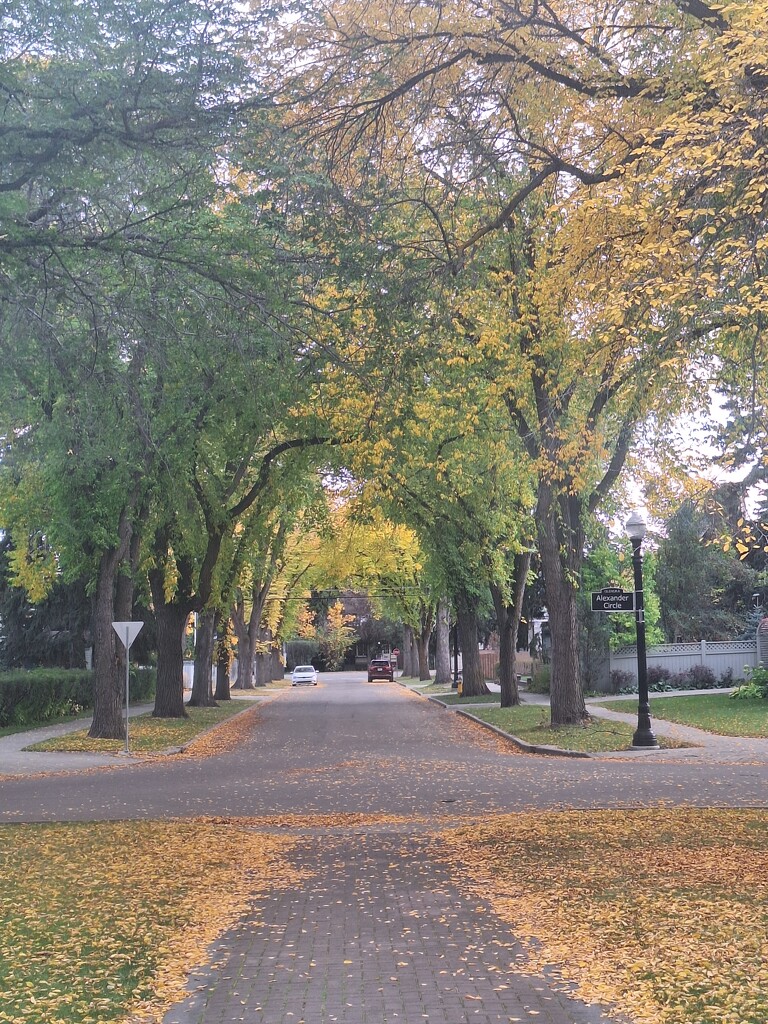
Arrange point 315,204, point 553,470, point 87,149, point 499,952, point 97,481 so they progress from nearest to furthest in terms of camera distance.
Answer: point 499,952, point 87,149, point 315,204, point 553,470, point 97,481

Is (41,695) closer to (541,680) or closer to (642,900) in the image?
(541,680)

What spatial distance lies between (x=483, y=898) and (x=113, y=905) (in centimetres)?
281

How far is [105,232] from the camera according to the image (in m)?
11.4

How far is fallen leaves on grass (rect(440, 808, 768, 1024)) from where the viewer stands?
5.88 meters

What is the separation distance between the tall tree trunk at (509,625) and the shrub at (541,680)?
778cm

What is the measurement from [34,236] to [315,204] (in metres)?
2.82

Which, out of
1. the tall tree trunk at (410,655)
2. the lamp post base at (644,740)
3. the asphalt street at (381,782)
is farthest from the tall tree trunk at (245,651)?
the lamp post base at (644,740)

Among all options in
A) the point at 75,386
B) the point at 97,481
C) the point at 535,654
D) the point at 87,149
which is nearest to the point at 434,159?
the point at 87,149

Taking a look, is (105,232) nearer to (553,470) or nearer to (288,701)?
(553,470)

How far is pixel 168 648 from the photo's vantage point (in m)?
32.0

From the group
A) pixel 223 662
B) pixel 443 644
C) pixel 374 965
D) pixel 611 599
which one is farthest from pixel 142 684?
pixel 374 965

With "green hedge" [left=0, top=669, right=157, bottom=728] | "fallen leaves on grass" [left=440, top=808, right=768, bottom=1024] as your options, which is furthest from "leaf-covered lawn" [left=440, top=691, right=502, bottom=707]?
"fallen leaves on grass" [left=440, top=808, right=768, bottom=1024]

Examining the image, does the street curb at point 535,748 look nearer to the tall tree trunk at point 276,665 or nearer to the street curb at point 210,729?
the street curb at point 210,729

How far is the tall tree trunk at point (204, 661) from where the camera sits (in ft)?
124
